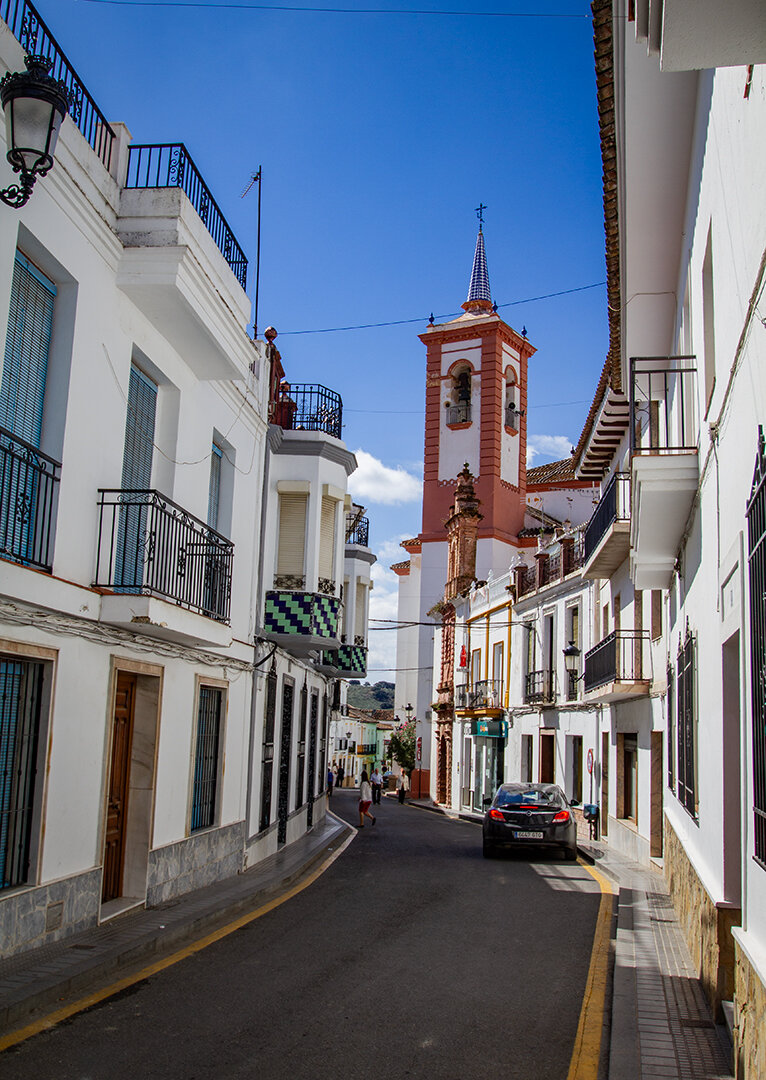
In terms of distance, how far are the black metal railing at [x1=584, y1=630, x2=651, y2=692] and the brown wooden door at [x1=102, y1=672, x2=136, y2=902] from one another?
9.57m

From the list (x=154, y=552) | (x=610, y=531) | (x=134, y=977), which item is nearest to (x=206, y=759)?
(x=154, y=552)

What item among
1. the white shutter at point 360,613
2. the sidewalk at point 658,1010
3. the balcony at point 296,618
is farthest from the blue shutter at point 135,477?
the white shutter at point 360,613

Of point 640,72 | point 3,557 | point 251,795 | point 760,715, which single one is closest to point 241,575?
point 251,795

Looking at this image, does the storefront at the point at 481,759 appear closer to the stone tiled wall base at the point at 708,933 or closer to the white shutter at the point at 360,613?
the white shutter at the point at 360,613

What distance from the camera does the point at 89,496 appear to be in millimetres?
9180

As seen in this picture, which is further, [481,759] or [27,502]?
[481,759]

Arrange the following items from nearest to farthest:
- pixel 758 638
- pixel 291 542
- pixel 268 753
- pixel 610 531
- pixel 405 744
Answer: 1. pixel 758 638
2. pixel 268 753
3. pixel 291 542
4. pixel 610 531
5. pixel 405 744

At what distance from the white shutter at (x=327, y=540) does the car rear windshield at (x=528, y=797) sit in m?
5.13

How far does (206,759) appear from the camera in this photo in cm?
1309

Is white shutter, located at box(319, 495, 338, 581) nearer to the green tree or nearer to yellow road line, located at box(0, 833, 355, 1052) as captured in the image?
yellow road line, located at box(0, 833, 355, 1052)

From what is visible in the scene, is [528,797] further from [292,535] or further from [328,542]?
[292,535]

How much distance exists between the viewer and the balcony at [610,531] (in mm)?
17266

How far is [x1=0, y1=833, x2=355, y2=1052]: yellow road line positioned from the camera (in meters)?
6.23

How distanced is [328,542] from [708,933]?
12487mm
